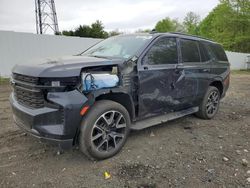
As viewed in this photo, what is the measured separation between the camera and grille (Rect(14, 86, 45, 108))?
8.86ft

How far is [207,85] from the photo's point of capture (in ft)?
16.1

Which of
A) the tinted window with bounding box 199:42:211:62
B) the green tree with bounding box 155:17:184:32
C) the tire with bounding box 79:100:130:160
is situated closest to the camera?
the tire with bounding box 79:100:130:160

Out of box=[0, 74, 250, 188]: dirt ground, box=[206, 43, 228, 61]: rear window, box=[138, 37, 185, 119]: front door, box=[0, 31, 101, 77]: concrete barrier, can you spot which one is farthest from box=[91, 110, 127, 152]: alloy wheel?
box=[0, 31, 101, 77]: concrete barrier

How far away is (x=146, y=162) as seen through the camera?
A: 10.3 ft

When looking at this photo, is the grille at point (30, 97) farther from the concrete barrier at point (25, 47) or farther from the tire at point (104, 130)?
the concrete barrier at point (25, 47)

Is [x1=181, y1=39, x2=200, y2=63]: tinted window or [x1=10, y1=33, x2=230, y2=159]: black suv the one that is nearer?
[x1=10, y1=33, x2=230, y2=159]: black suv

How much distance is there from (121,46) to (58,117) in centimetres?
189

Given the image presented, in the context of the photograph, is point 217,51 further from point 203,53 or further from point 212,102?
point 212,102

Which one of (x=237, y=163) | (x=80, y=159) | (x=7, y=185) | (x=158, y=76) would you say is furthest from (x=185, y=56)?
(x=7, y=185)

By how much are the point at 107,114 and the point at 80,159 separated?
0.79m

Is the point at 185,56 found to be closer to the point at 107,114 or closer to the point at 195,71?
the point at 195,71

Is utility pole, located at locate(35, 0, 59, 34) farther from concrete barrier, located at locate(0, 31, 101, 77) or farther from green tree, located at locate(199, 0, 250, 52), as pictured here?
green tree, located at locate(199, 0, 250, 52)

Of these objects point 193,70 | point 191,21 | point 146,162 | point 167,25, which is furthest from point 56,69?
point 191,21

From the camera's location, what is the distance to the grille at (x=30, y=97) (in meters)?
2.70
